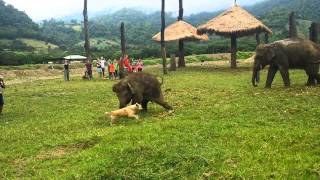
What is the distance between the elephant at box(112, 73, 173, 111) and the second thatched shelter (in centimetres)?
2507

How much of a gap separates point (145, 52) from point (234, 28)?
25857mm

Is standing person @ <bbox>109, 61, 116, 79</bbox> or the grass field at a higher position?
standing person @ <bbox>109, 61, 116, 79</bbox>

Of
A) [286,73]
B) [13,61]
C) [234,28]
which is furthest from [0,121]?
[13,61]

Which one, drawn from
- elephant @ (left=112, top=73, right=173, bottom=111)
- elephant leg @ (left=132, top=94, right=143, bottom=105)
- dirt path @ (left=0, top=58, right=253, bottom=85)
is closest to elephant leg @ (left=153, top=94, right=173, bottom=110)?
elephant @ (left=112, top=73, right=173, bottom=111)

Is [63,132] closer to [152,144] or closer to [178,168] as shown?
[152,144]

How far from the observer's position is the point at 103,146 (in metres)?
12.2

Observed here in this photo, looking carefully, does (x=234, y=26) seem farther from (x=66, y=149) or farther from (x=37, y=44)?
(x=37, y=44)

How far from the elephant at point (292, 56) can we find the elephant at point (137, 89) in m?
6.66

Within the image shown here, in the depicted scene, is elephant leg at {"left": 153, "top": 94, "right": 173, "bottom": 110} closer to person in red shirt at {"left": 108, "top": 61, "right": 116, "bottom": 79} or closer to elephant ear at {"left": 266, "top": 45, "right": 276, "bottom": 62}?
elephant ear at {"left": 266, "top": 45, "right": 276, "bottom": 62}

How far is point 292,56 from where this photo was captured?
21172 mm

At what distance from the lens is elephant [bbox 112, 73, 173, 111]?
1636 cm

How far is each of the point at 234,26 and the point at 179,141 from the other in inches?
1206

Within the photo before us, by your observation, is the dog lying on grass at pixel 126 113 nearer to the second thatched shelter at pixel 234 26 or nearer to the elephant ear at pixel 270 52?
the elephant ear at pixel 270 52

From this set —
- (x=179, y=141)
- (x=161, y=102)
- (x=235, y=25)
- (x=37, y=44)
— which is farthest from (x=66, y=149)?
(x=37, y=44)
